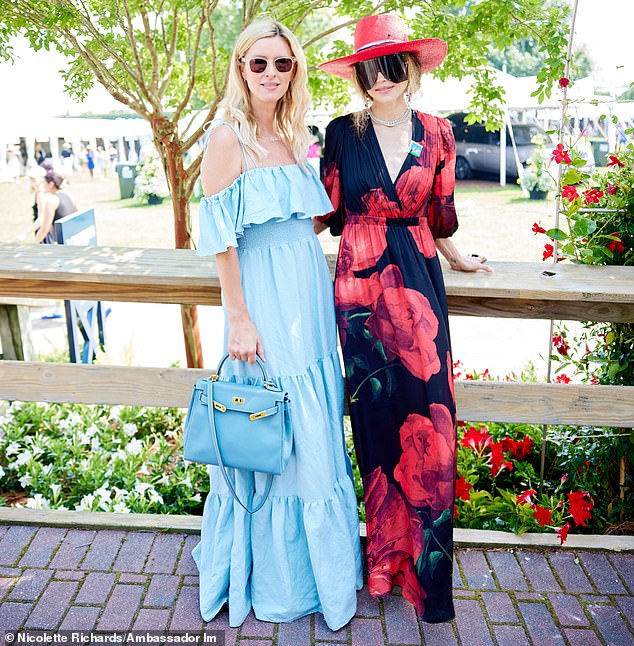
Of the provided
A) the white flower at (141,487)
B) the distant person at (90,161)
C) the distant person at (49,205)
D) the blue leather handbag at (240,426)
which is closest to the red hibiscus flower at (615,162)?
the blue leather handbag at (240,426)

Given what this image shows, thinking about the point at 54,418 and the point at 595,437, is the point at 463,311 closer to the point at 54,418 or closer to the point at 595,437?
the point at 595,437

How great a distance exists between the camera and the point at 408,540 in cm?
269

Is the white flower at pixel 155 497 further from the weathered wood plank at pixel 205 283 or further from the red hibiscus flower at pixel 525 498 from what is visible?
the red hibiscus flower at pixel 525 498

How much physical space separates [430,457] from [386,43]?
4.61 feet

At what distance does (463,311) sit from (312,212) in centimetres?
75

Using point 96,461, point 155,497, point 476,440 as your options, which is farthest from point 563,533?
point 96,461

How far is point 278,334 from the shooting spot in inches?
95.4

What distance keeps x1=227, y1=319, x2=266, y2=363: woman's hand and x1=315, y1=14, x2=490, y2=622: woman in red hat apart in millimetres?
334

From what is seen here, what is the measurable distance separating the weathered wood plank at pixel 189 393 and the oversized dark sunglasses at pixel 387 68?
1.21m

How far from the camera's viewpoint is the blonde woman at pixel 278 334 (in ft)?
7.38

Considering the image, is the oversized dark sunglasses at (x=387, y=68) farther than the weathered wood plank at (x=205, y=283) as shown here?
No

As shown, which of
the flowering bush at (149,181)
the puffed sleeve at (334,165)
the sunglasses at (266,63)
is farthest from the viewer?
the flowering bush at (149,181)

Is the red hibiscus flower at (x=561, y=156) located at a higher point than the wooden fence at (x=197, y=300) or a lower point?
higher

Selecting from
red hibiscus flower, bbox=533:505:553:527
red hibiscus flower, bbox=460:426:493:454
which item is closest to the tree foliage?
red hibiscus flower, bbox=460:426:493:454
